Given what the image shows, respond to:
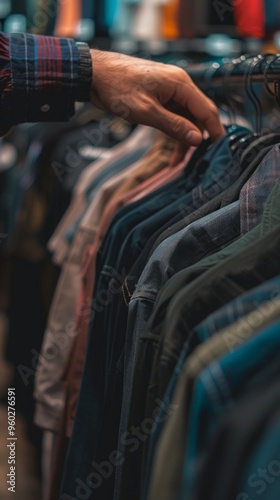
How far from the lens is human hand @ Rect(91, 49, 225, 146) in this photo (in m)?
1.21

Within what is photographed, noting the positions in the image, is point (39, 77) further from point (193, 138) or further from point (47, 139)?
point (47, 139)

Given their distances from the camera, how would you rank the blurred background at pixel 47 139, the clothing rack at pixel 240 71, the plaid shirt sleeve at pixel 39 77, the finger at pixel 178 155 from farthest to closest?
the blurred background at pixel 47 139 < the finger at pixel 178 155 < the plaid shirt sleeve at pixel 39 77 < the clothing rack at pixel 240 71

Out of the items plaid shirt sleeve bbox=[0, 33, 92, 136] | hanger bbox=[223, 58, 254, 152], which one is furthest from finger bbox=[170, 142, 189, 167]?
plaid shirt sleeve bbox=[0, 33, 92, 136]

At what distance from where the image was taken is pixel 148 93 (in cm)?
122

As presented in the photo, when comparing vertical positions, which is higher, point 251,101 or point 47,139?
point 251,101

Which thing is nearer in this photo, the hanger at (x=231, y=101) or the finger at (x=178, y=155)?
the hanger at (x=231, y=101)

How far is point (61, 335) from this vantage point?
1536 mm

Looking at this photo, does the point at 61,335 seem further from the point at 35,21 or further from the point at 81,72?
the point at 35,21

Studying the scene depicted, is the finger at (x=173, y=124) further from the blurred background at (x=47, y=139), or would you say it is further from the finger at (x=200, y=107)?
the blurred background at (x=47, y=139)

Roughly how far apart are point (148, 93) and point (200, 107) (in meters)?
0.09

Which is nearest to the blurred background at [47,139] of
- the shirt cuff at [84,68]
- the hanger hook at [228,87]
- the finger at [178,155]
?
the hanger hook at [228,87]

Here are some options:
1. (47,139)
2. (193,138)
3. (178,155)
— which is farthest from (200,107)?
(47,139)

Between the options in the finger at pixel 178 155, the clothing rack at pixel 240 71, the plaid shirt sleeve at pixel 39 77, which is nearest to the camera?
the clothing rack at pixel 240 71

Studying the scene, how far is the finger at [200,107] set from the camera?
1233mm
